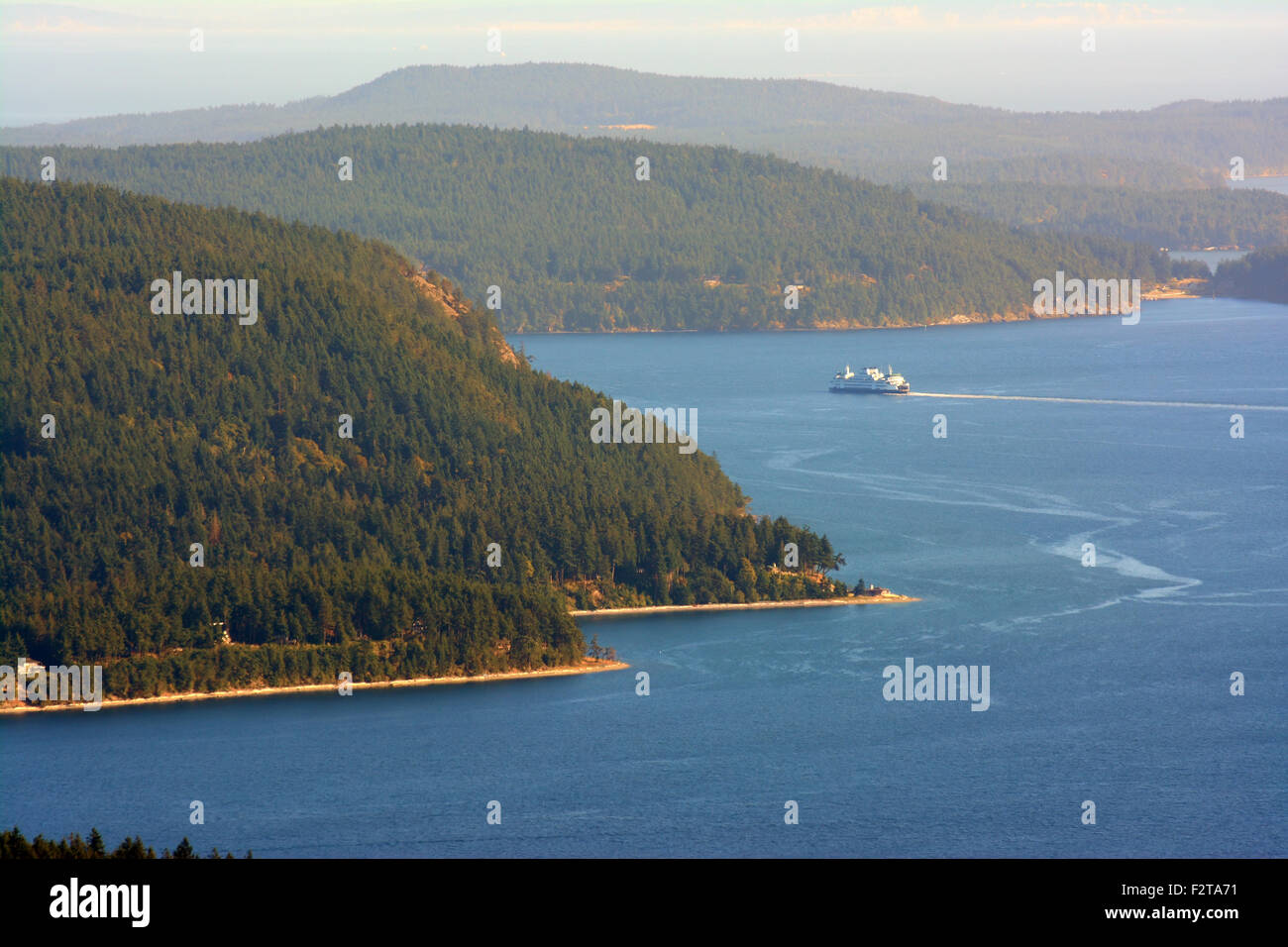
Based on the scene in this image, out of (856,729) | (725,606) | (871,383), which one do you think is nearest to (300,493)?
(725,606)

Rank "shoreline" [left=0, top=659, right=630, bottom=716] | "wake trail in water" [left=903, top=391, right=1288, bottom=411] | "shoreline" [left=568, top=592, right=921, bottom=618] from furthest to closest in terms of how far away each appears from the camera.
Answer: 1. "wake trail in water" [left=903, top=391, right=1288, bottom=411]
2. "shoreline" [left=568, top=592, right=921, bottom=618]
3. "shoreline" [left=0, top=659, right=630, bottom=716]

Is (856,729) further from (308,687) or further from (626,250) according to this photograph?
(626,250)

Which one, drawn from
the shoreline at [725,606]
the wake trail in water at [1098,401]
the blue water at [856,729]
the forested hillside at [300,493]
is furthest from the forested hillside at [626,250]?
the shoreline at [725,606]

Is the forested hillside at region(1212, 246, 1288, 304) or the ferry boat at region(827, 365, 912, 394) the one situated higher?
the forested hillside at region(1212, 246, 1288, 304)

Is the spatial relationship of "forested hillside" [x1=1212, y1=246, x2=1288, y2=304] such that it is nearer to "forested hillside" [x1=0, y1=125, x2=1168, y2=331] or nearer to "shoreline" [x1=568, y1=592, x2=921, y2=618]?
"forested hillside" [x1=0, y1=125, x2=1168, y2=331]

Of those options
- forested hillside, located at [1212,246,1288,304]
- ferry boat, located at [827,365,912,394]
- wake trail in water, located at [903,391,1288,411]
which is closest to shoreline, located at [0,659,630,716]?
wake trail in water, located at [903,391,1288,411]
